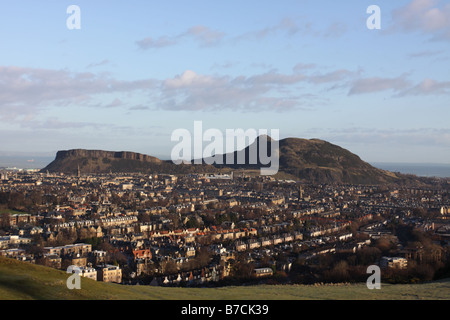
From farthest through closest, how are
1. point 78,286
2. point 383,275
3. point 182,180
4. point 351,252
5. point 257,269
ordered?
point 182,180 < point 351,252 < point 257,269 < point 383,275 < point 78,286

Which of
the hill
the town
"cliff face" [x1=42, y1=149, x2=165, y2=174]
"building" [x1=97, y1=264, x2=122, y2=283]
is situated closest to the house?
the town

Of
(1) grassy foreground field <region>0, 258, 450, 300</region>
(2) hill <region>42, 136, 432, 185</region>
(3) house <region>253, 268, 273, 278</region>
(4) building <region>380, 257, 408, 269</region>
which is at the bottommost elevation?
(3) house <region>253, 268, 273, 278</region>

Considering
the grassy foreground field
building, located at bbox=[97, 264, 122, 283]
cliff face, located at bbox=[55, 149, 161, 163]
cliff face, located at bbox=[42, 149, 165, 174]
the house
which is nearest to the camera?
the grassy foreground field

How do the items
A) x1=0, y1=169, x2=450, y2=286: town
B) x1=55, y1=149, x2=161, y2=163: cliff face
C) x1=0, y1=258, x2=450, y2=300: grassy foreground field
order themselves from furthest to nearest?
x1=55, y1=149, x2=161, y2=163: cliff face, x1=0, y1=169, x2=450, y2=286: town, x1=0, y1=258, x2=450, y2=300: grassy foreground field

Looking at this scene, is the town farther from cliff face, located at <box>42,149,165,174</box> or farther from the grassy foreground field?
cliff face, located at <box>42,149,165,174</box>

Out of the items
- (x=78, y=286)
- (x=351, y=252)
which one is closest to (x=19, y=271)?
(x=78, y=286)

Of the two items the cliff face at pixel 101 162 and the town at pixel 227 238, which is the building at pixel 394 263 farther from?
the cliff face at pixel 101 162
